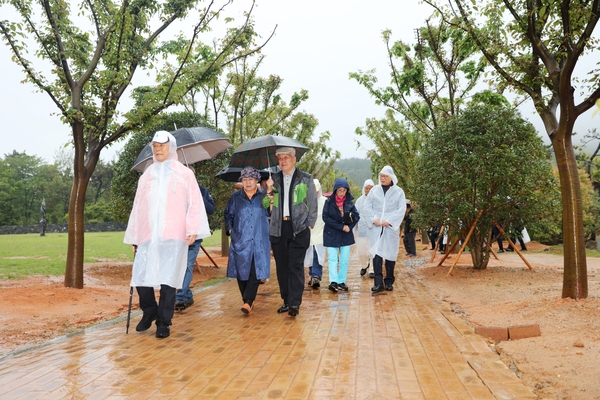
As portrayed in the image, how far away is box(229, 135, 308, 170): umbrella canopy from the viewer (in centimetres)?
676

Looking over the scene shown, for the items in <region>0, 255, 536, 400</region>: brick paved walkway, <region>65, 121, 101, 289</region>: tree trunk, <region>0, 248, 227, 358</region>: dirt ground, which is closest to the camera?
<region>0, 255, 536, 400</region>: brick paved walkway

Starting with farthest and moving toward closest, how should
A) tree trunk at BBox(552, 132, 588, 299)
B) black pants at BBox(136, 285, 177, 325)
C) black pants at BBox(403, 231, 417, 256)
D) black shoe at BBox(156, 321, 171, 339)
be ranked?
black pants at BBox(403, 231, 417, 256) < tree trunk at BBox(552, 132, 588, 299) < black pants at BBox(136, 285, 177, 325) < black shoe at BBox(156, 321, 171, 339)

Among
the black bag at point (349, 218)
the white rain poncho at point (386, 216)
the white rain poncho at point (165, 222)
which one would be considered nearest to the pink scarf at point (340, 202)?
the black bag at point (349, 218)

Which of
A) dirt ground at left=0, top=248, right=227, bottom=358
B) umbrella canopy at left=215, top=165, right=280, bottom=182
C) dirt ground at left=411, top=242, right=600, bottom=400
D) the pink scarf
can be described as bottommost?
dirt ground at left=0, top=248, right=227, bottom=358

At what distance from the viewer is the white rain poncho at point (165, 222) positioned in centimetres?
555

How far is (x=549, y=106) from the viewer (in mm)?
6980

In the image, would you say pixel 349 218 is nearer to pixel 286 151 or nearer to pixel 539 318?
pixel 286 151

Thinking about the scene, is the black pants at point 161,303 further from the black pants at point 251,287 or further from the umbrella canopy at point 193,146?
the umbrella canopy at point 193,146

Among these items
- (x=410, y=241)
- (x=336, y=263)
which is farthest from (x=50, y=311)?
(x=410, y=241)

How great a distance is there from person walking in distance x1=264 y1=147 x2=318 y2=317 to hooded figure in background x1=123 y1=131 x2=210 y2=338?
1.22 metres

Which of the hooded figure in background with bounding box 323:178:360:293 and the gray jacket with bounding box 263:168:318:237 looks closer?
the gray jacket with bounding box 263:168:318:237

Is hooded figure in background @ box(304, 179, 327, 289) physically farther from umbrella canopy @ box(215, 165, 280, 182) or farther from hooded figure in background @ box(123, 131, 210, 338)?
hooded figure in background @ box(123, 131, 210, 338)

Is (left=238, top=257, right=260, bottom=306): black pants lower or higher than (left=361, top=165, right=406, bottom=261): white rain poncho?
lower

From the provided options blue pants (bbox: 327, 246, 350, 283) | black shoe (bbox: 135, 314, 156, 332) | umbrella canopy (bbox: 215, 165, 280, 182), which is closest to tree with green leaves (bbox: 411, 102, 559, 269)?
blue pants (bbox: 327, 246, 350, 283)
